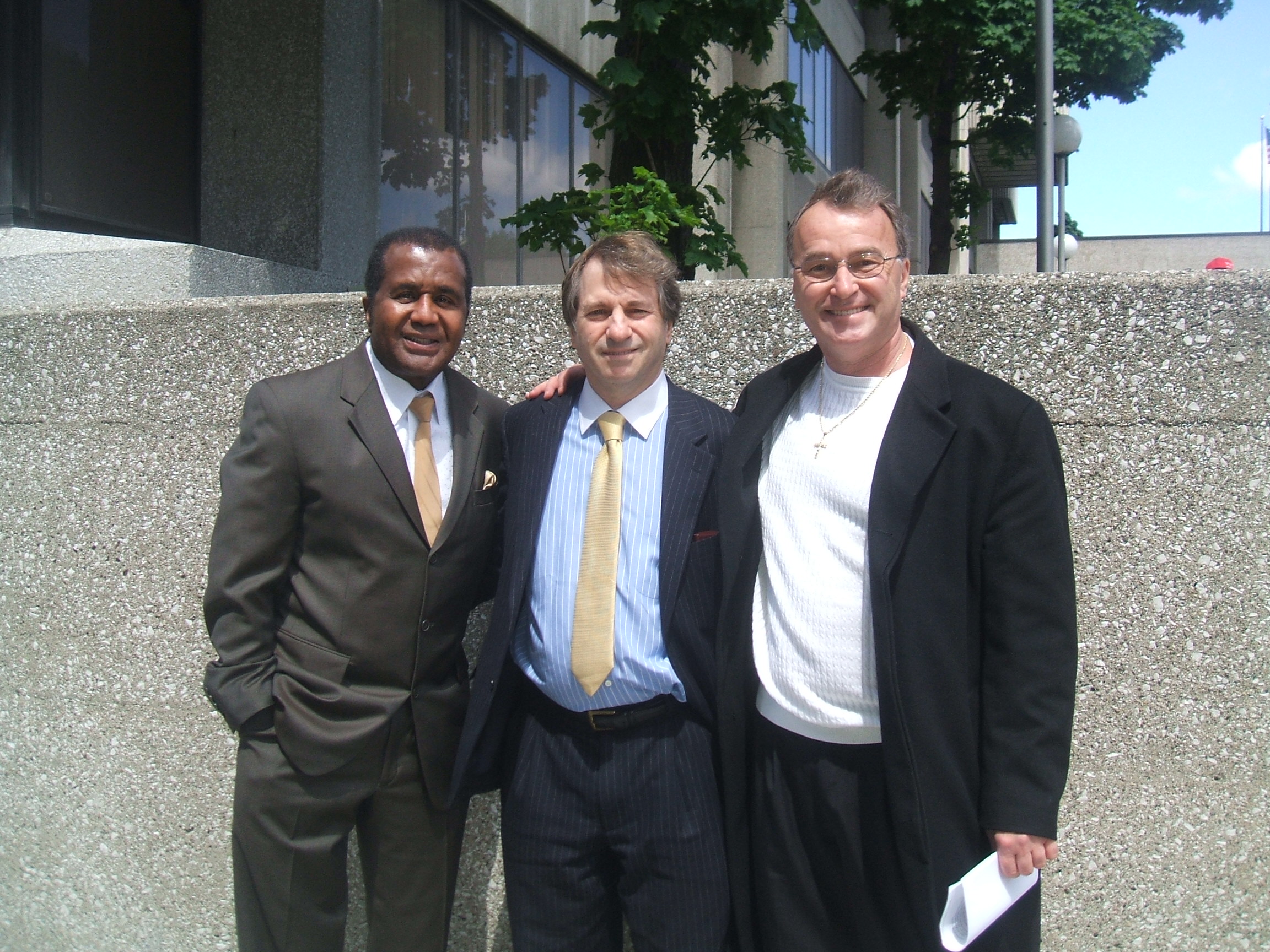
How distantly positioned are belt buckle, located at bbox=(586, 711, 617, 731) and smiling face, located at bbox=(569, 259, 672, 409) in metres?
0.73

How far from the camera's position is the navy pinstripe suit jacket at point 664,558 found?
2.25 metres

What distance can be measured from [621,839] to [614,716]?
0.90 ft

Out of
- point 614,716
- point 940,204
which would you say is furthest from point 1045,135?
point 940,204

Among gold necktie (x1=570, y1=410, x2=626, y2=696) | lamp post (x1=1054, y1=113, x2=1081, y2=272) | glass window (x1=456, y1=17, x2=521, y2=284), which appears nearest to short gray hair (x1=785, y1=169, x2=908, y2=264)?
gold necktie (x1=570, y1=410, x2=626, y2=696)

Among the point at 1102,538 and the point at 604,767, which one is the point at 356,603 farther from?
the point at 1102,538

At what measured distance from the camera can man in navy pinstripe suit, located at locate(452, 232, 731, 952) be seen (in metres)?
2.22

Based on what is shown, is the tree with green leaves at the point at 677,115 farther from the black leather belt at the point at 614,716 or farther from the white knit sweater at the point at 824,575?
the black leather belt at the point at 614,716

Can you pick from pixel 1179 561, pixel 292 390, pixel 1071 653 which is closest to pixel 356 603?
pixel 292 390

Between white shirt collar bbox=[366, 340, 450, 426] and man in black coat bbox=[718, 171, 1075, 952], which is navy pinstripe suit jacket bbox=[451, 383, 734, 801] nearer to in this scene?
man in black coat bbox=[718, 171, 1075, 952]

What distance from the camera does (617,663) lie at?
222 cm

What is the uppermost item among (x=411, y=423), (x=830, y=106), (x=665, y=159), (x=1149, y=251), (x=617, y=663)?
(x=1149, y=251)

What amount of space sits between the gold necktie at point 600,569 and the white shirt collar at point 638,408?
4 centimetres

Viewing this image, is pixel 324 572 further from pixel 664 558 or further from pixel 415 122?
pixel 415 122

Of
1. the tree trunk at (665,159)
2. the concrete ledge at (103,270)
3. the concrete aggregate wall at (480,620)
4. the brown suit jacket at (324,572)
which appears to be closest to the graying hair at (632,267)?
the brown suit jacket at (324,572)
